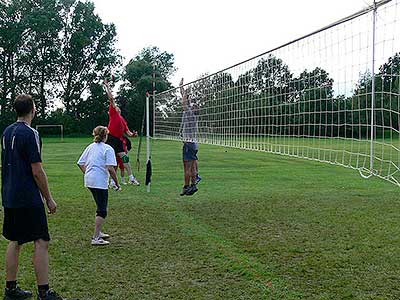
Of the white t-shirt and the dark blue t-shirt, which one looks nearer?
the dark blue t-shirt

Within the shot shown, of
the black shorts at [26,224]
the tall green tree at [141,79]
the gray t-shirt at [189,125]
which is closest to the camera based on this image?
the black shorts at [26,224]

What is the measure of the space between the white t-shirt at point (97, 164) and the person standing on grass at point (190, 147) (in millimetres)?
3514

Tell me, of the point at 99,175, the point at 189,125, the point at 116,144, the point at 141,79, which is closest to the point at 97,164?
the point at 99,175

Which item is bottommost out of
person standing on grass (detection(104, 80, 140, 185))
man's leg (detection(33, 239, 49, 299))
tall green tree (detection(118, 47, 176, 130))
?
man's leg (detection(33, 239, 49, 299))

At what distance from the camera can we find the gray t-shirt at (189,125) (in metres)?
11.8

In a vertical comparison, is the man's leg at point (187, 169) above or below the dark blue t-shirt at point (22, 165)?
below

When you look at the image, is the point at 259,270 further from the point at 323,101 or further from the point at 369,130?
the point at 323,101

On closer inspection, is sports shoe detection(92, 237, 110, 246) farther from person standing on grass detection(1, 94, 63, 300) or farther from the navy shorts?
person standing on grass detection(1, 94, 63, 300)

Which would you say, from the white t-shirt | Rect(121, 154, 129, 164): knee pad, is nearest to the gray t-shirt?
Rect(121, 154, 129, 164): knee pad

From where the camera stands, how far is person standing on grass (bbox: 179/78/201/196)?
1101cm

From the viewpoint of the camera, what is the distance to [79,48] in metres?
61.4

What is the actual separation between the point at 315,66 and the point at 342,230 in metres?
2.37

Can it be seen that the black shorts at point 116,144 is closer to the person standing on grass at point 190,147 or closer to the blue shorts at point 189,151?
the person standing on grass at point 190,147

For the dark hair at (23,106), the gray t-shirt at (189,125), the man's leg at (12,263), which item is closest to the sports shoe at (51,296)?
the man's leg at (12,263)
